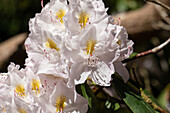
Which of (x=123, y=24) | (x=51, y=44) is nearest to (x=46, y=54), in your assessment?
(x=51, y=44)

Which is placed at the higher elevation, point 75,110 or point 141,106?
point 75,110

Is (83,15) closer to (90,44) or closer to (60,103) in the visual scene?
(90,44)

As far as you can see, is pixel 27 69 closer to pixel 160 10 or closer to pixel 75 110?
pixel 75 110

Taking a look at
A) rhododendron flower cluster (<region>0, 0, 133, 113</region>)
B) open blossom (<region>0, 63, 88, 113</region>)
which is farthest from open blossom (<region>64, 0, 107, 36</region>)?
open blossom (<region>0, 63, 88, 113</region>)

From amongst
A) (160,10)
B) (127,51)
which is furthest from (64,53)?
(160,10)

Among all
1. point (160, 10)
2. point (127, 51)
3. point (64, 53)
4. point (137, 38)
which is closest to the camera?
point (64, 53)

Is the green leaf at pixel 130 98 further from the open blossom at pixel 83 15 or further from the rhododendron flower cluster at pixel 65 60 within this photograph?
the open blossom at pixel 83 15

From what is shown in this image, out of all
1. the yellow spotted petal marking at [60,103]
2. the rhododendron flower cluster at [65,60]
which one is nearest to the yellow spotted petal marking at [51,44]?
the rhododendron flower cluster at [65,60]
